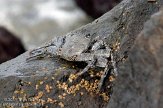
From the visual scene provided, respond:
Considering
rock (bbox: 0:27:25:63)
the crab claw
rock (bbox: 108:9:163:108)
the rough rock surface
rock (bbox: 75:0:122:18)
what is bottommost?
rock (bbox: 108:9:163:108)

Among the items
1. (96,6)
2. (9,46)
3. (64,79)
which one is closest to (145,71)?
(64,79)

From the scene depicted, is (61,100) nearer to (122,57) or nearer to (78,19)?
(122,57)

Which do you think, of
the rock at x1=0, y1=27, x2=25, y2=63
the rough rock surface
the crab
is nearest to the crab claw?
the crab

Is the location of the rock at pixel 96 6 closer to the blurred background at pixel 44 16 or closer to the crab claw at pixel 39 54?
the blurred background at pixel 44 16

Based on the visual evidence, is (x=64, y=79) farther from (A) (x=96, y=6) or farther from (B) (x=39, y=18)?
(B) (x=39, y=18)

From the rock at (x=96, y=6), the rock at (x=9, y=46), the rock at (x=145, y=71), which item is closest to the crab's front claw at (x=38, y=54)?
the rock at (x=145, y=71)

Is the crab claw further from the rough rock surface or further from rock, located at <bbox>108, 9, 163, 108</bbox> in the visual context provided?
rock, located at <bbox>108, 9, 163, 108</bbox>

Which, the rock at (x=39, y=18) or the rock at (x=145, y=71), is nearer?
the rock at (x=145, y=71)

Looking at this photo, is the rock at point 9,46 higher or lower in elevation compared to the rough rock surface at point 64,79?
higher
